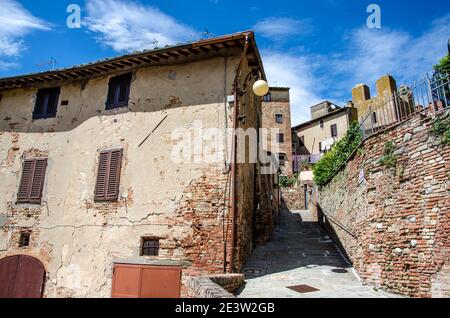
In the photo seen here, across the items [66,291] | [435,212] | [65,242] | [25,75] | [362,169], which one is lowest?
[66,291]

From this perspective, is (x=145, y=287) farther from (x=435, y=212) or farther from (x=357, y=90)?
(x=357, y=90)

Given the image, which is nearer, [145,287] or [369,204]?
[369,204]

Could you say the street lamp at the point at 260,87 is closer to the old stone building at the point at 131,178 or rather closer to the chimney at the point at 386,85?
the old stone building at the point at 131,178

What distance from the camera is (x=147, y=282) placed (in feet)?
27.2

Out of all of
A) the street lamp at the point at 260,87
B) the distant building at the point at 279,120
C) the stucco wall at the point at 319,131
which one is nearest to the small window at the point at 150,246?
the street lamp at the point at 260,87

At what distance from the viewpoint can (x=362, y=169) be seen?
8266 millimetres

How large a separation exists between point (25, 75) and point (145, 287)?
9326 millimetres

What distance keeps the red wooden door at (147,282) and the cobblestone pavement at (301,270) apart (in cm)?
203

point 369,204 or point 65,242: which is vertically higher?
point 369,204

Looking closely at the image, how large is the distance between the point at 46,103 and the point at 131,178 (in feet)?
18.0

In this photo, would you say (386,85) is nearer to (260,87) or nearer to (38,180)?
(260,87)

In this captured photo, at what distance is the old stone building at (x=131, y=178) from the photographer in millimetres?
8430

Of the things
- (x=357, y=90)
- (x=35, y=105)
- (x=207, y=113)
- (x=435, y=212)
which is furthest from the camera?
(x=357, y=90)
